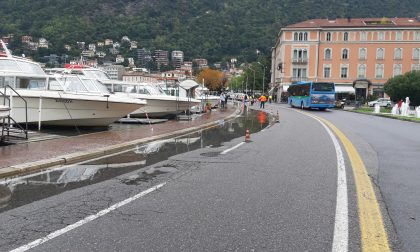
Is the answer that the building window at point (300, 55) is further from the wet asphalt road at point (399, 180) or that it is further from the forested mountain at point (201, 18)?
the wet asphalt road at point (399, 180)

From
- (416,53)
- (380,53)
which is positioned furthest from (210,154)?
(416,53)

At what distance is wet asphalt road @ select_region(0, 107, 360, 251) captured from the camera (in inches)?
189

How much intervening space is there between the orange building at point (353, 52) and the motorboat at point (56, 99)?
73.6 meters

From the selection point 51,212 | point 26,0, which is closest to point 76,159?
point 51,212

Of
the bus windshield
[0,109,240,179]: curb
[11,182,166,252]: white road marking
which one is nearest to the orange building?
the bus windshield

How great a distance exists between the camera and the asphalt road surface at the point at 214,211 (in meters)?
4.81

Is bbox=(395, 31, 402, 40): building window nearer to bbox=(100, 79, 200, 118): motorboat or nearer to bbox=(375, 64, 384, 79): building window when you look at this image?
bbox=(375, 64, 384, 79): building window

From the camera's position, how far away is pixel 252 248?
15.1ft

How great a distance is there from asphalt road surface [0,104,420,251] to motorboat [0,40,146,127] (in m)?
8.09

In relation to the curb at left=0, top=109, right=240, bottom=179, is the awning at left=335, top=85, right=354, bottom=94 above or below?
above

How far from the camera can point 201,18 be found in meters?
146

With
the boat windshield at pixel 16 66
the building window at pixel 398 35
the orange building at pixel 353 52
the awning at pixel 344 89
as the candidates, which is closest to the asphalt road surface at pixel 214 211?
the boat windshield at pixel 16 66

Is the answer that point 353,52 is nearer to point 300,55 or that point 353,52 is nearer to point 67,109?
point 300,55

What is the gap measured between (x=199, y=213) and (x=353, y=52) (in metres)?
88.2
